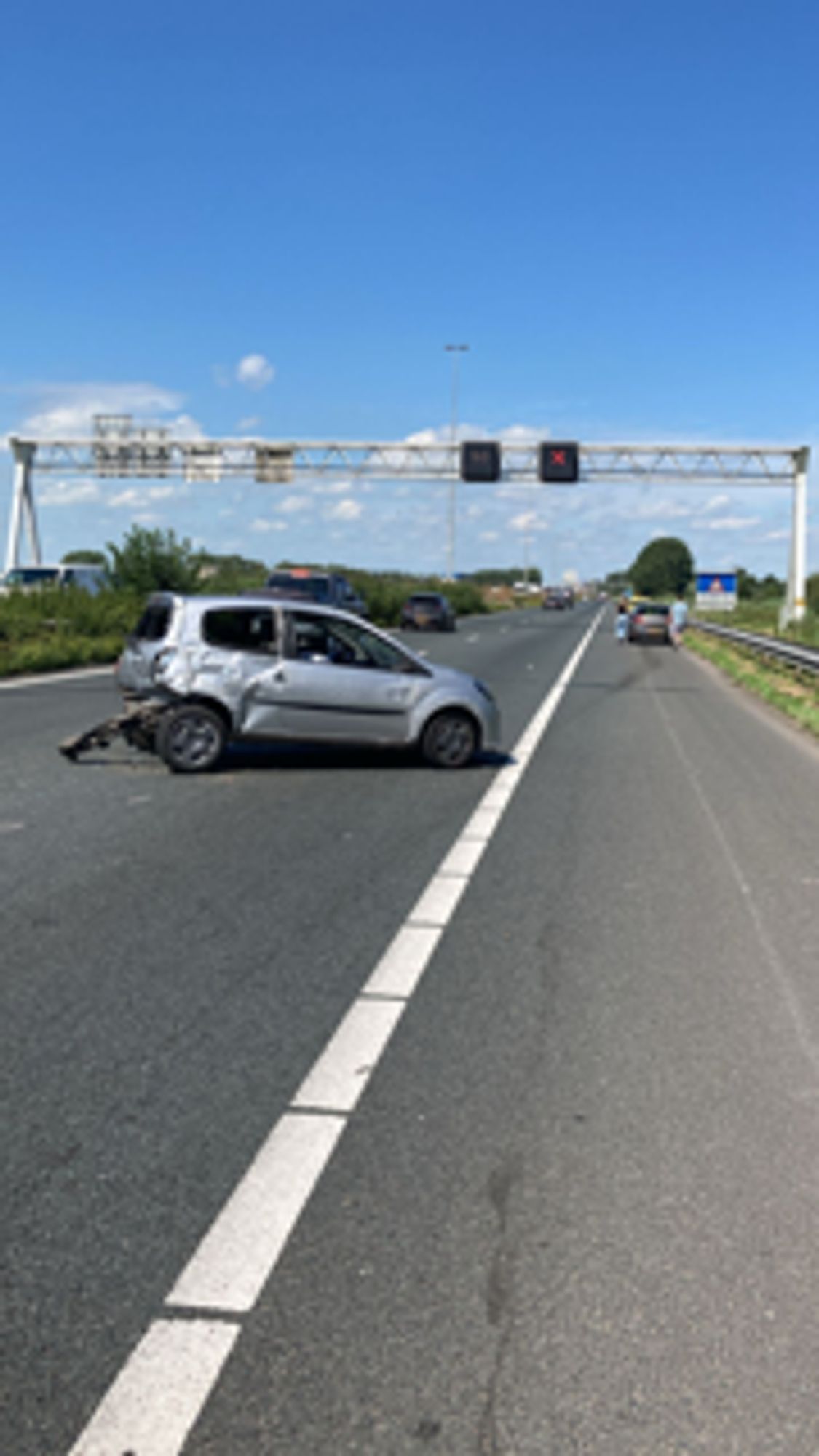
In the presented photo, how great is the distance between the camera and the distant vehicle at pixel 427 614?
53.1m

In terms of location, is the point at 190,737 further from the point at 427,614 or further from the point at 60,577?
the point at 427,614

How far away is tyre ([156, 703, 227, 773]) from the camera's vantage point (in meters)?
12.7

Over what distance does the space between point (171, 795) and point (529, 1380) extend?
8.84m

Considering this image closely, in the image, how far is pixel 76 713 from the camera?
18.1m

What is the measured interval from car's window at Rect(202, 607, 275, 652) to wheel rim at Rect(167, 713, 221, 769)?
686 millimetres

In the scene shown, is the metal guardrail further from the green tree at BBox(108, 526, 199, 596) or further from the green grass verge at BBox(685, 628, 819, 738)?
the green tree at BBox(108, 526, 199, 596)

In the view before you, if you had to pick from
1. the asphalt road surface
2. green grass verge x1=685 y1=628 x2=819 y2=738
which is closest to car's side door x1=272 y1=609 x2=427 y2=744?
the asphalt road surface

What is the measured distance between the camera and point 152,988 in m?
5.95

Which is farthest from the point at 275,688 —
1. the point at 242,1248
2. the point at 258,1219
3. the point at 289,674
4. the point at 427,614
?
the point at 427,614

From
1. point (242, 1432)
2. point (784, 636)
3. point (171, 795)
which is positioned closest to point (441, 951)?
point (242, 1432)

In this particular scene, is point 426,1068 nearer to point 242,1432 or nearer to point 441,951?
point 441,951

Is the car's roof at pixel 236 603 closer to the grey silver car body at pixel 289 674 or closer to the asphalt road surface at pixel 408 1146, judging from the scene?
the grey silver car body at pixel 289 674

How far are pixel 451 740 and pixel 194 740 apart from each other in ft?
7.80

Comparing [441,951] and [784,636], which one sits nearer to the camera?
[441,951]
